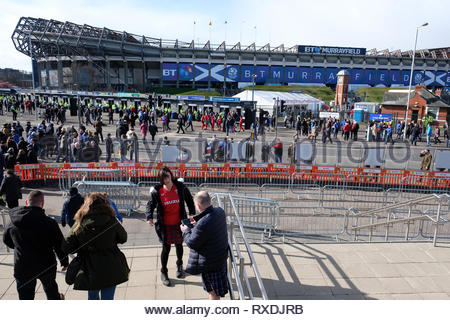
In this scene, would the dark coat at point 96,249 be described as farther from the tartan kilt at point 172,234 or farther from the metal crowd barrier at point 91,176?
the metal crowd barrier at point 91,176

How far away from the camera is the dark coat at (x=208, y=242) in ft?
12.0

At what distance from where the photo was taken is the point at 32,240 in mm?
3529

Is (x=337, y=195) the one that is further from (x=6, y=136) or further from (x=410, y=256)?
(x=6, y=136)

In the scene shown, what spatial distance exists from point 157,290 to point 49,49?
243 feet

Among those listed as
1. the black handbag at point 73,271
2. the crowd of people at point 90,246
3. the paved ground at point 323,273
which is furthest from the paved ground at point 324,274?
the black handbag at point 73,271

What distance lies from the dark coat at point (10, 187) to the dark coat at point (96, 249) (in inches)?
237

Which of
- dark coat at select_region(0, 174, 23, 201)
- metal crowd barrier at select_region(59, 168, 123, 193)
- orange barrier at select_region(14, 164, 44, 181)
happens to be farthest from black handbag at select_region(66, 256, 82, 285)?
orange barrier at select_region(14, 164, 44, 181)

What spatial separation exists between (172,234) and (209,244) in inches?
55.9

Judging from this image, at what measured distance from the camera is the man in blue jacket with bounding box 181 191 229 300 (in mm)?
3676

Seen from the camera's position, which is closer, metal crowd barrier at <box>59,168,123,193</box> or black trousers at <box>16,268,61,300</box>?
black trousers at <box>16,268,61,300</box>

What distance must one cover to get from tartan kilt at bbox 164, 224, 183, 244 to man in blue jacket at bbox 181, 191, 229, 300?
111 cm

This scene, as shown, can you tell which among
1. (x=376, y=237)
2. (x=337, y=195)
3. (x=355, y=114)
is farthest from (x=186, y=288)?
(x=355, y=114)

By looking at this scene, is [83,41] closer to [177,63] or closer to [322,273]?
[177,63]

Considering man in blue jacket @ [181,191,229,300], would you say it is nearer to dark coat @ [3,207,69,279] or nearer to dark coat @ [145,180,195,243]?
dark coat @ [145,180,195,243]
